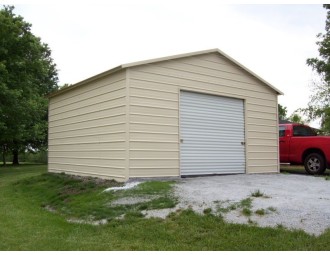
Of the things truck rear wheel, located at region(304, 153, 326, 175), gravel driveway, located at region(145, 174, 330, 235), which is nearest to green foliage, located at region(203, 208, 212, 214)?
gravel driveway, located at region(145, 174, 330, 235)

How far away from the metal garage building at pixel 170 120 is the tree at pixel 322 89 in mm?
9677

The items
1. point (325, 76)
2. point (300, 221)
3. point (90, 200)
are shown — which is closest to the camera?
point (300, 221)

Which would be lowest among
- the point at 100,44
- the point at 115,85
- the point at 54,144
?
the point at 54,144

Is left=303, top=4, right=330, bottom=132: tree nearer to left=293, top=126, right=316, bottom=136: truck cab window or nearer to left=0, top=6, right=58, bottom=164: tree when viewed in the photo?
left=293, top=126, right=316, bottom=136: truck cab window

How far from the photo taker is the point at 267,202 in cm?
657

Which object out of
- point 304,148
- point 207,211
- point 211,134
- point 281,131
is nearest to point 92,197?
point 207,211

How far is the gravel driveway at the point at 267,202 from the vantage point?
5.51m

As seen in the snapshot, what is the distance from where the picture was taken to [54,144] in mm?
14219

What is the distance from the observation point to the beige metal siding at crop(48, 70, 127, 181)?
9797mm

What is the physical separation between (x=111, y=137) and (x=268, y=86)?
6285mm

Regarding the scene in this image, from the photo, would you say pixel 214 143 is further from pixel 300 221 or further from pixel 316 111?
pixel 316 111

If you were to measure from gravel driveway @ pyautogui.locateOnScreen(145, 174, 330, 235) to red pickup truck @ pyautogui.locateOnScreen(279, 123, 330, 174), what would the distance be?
10.8ft

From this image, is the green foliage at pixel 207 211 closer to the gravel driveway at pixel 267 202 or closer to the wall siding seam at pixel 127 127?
the gravel driveway at pixel 267 202
